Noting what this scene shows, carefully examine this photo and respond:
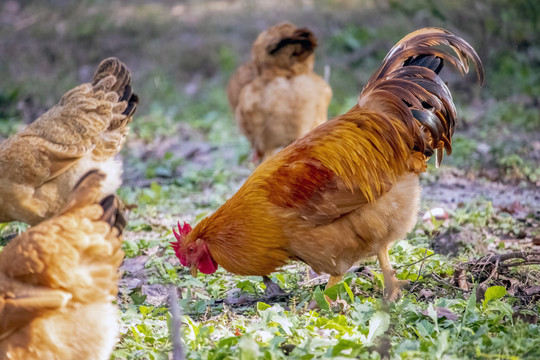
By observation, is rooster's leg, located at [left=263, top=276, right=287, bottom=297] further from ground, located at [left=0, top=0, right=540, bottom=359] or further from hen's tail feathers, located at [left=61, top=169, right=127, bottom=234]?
hen's tail feathers, located at [left=61, top=169, right=127, bottom=234]

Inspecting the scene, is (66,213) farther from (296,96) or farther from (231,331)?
(296,96)

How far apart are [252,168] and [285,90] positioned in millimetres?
1300

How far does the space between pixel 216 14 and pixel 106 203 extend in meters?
10.3

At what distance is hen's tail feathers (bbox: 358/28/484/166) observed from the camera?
454 cm

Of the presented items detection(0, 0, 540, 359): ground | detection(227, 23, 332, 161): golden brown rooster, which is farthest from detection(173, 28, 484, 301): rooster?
detection(227, 23, 332, 161): golden brown rooster

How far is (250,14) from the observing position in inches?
527

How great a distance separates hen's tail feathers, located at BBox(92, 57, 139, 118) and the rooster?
1.76 m

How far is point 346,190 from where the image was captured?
432 cm

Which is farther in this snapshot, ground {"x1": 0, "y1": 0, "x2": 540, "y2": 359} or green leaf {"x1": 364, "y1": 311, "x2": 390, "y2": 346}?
ground {"x1": 0, "y1": 0, "x2": 540, "y2": 359}

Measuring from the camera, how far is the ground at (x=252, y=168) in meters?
3.86

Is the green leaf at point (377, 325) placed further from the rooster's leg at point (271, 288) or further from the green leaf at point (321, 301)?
the rooster's leg at point (271, 288)

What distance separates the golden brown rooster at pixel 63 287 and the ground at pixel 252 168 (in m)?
0.44

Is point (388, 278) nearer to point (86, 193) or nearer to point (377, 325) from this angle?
point (377, 325)

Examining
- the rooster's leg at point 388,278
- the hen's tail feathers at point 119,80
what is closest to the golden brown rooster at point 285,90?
the hen's tail feathers at point 119,80
